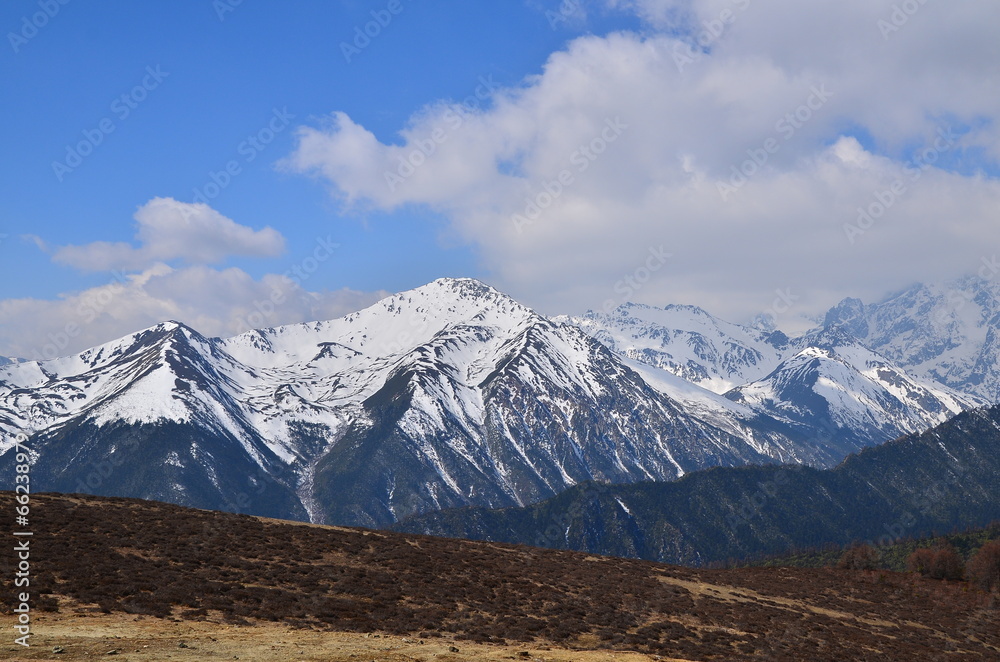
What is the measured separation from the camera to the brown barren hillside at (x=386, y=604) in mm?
48250

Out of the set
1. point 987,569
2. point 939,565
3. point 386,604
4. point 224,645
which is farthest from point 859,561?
point 224,645

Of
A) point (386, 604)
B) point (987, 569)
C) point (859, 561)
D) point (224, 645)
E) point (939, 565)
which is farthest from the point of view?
point (859, 561)

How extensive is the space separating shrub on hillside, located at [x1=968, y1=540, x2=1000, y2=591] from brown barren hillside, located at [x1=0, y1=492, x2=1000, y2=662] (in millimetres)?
38767

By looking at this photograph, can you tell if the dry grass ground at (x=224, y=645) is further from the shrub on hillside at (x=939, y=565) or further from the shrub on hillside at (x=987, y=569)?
the shrub on hillside at (x=939, y=565)

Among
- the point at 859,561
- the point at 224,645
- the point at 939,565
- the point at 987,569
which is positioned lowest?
the point at 987,569

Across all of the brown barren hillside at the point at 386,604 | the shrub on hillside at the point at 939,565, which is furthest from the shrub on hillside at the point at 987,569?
the brown barren hillside at the point at 386,604

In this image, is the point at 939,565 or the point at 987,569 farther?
the point at 939,565

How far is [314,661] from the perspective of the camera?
4216 cm

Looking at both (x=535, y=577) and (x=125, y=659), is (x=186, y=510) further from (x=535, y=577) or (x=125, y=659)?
(x=125, y=659)

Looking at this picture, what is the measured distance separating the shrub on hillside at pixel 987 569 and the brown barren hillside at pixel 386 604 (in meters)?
38.8

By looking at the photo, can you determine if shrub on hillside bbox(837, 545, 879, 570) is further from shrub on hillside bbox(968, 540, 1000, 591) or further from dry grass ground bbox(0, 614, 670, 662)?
dry grass ground bbox(0, 614, 670, 662)

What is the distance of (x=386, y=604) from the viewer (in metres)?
62.4

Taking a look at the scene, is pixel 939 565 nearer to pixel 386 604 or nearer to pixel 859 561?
pixel 859 561

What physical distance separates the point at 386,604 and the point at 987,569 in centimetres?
12389
